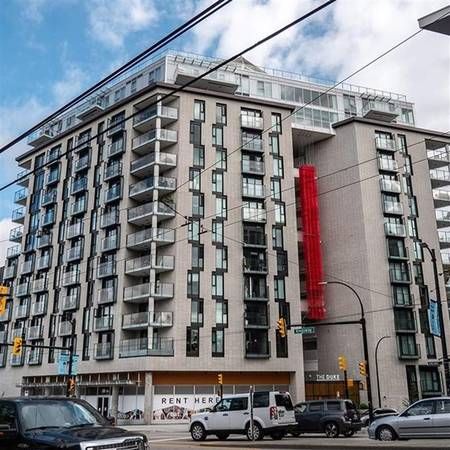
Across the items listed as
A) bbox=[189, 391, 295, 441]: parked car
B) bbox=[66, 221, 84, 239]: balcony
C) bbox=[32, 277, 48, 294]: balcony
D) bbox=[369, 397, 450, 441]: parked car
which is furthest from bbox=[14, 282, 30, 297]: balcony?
bbox=[369, 397, 450, 441]: parked car

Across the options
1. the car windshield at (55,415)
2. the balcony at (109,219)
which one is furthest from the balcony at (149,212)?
the car windshield at (55,415)

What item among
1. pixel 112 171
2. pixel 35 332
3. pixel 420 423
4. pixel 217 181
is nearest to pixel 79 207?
pixel 112 171

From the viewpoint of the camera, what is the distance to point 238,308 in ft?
181

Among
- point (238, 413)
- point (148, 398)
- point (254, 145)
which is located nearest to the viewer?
point (238, 413)

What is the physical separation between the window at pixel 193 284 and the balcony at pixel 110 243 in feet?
28.1

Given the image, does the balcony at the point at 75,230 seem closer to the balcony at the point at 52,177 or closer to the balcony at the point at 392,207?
the balcony at the point at 52,177

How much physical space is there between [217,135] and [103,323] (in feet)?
72.8

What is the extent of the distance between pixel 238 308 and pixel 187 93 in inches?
900

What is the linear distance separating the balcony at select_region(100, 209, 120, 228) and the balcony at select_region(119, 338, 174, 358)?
12529mm

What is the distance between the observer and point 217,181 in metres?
58.6

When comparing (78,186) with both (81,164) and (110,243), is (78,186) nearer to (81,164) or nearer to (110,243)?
(81,164)

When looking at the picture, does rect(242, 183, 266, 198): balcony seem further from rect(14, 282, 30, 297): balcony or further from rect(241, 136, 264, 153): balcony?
rect(14, 282, 30, 297): balcony

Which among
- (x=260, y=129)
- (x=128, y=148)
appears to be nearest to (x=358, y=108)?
(x=260, y=129)

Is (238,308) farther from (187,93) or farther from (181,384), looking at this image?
(187,93)
